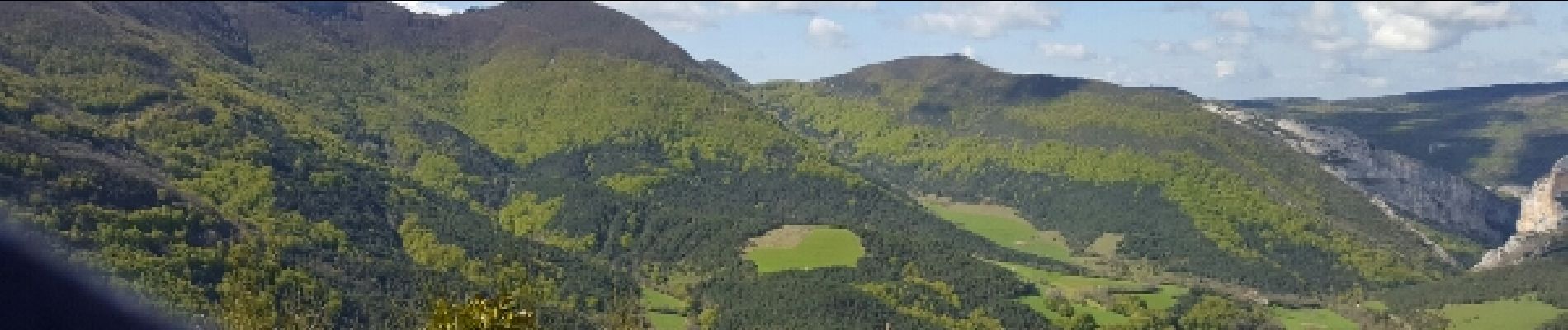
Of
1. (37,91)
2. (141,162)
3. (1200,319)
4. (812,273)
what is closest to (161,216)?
(141,162)

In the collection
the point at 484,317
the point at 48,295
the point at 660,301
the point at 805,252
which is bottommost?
the point at 660,301

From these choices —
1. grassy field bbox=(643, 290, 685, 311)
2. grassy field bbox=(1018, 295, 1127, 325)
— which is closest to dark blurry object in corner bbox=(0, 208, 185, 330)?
grassy field bbox=(643, 290, 685, 311)

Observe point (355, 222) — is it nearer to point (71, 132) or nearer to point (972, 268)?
point (71, 132)

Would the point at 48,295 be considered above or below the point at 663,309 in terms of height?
above

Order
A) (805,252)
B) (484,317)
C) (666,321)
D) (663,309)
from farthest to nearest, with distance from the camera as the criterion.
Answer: (805,252), (663,309), (666,321), (484,317)

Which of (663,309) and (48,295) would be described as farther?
(663,309)

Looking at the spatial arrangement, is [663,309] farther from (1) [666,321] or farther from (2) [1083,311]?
(2) [1083,311]

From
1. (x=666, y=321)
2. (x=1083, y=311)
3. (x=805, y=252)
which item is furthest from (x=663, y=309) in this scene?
(x=1083, y=311)

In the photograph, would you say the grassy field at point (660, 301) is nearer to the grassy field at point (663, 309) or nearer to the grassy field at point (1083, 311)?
the grassy field at point (663, 309)
